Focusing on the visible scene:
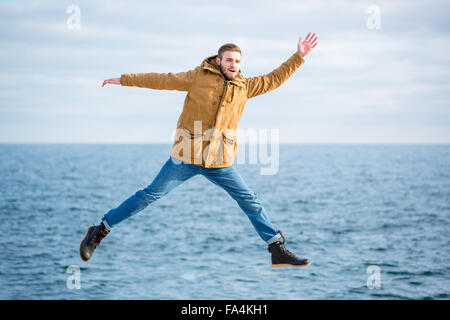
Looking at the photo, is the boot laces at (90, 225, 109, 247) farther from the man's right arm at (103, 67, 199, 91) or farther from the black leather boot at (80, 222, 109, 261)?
the man's right arm at (103, 67, 199, 91)

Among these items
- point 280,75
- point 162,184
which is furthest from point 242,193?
point 280,75

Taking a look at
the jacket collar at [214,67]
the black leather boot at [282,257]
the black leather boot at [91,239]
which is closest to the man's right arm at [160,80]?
the jacket collar at [214,67]

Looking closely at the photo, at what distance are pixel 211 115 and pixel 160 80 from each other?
0.81 meters

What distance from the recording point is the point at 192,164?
22.2 feet

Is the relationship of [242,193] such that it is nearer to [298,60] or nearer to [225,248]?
[298,60]

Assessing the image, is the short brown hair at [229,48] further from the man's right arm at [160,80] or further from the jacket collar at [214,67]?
the man's right arm at [160,80]

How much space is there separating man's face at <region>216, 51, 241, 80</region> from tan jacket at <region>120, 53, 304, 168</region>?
74 millimetres

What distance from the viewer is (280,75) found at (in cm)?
698

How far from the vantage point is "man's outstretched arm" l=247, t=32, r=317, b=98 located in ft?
22.6

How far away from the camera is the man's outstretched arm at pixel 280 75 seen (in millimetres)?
6886

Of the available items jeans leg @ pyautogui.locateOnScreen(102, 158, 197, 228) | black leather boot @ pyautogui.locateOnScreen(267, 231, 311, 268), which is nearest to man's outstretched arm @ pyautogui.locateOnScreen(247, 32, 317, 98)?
jeans leg @ pyautogui.locateOnScreen(102, 158, 197, 228)
